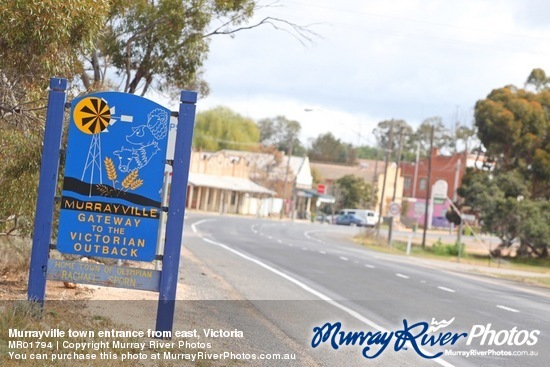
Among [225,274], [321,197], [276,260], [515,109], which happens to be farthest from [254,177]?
[225,274]

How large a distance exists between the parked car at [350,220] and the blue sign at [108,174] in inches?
3302

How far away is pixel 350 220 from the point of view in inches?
3738

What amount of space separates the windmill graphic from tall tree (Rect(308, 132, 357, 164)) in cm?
14272

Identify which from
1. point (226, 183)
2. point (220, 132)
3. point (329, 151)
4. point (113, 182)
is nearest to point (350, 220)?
point (226, 183)

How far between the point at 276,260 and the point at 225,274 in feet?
21.9

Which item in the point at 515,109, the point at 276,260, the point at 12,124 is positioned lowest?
the point at 276,260

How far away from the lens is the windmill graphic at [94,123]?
1020 cm

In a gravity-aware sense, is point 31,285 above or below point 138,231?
below

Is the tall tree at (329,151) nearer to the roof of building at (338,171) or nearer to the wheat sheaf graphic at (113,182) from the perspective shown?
the roof of building at (338,171)

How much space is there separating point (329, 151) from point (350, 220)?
60418 mm

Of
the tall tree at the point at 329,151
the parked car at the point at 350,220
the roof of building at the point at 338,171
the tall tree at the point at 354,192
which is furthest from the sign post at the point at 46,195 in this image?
the tall tree at the point at 329,151

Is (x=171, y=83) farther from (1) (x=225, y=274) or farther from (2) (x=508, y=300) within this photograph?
(2) (x=508, y=300)

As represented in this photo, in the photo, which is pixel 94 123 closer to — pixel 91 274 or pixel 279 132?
pixel 91 274

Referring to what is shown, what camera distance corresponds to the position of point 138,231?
10.3 m
